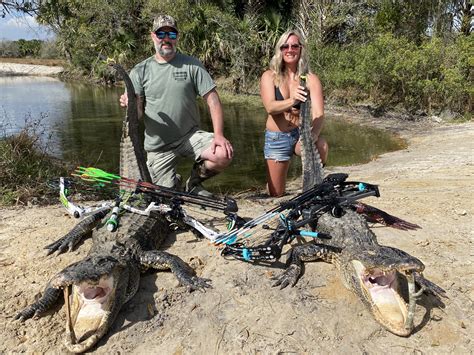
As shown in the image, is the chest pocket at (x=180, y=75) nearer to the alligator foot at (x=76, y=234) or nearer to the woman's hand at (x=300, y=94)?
→ the woman's hand at (x=300, y=94)

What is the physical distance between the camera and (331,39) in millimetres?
18594

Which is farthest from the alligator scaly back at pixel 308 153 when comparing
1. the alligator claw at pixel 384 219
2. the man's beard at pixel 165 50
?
the man's beard at pixel 165 50

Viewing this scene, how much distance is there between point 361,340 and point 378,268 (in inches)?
18.1

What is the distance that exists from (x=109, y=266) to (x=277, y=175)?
112 inches

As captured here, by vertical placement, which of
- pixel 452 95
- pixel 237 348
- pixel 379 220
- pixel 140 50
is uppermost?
pixel 140 50

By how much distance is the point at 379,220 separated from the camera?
3.93 meters

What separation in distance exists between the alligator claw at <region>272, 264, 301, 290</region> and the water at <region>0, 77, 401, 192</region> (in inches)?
146

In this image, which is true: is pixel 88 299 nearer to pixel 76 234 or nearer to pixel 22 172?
pixel 76 234

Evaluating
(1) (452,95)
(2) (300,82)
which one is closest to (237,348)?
(2) (300,82)

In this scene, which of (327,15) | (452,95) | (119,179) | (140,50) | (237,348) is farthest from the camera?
(140,50)

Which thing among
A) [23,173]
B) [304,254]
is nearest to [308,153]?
[304,254]

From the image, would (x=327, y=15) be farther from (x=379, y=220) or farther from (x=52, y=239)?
(x=52, y=239)

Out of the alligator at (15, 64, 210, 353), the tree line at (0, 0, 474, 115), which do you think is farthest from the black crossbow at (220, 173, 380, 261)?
the tree line at (0, 0, 474, 115)

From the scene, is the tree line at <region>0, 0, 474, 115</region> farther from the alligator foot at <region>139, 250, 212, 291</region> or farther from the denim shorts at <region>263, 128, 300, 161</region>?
the alligator foot at <region>139, 250, 212, 291</region>
